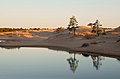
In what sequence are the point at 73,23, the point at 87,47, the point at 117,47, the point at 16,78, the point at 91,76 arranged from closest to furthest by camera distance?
the point at 16,78 < the point at 91,76 < the point at 117,47 < the point at 87,47 < the point at 73,23

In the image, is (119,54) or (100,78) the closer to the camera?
(100,78)

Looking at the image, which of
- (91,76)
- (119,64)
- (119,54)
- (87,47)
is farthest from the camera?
(87,47)

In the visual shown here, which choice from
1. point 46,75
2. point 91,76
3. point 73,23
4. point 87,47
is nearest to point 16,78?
point 46,75

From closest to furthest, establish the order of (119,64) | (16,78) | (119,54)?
1. (16,78)
2. (119,64)
3. (119,54)

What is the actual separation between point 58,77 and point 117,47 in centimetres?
3539

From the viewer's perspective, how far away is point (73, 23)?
108 m

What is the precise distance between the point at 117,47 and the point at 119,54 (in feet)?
30.2

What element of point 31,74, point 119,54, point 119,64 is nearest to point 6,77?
point 31,74

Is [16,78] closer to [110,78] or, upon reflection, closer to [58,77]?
[58,77]

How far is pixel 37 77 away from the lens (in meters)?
31.5

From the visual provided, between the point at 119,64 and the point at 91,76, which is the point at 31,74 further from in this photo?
the point at 119,64

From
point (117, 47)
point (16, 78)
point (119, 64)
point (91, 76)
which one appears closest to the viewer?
point (16, 78)

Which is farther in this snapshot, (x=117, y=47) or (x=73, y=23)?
Result: (x=73, y=23)

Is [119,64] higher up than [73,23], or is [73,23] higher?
[73,23]
